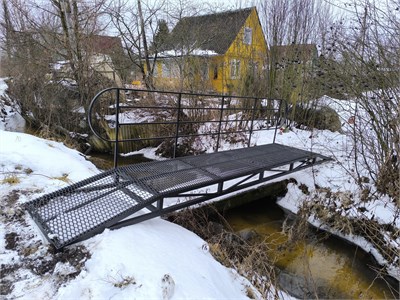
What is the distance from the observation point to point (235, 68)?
7512mm

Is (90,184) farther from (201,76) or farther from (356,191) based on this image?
(201,76)

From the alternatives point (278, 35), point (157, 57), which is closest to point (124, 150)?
point (157, 57)

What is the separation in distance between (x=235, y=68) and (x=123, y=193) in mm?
6030

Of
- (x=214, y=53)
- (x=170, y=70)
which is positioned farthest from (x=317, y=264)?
(x=214, y=53)

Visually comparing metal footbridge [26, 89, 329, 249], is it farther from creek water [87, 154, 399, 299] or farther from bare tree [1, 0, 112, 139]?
bare tree [1, 0, 112, 139]

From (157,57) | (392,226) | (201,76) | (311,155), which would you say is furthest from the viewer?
(157,57)

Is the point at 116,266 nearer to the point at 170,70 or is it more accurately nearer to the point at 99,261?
the point at 99,261

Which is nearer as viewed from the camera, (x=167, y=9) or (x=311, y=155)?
(x=311, y=155)

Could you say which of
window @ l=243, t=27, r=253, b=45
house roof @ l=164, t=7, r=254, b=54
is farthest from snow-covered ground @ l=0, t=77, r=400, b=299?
house roof @ l=164, t=7, r=254, b=54

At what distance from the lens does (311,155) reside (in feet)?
14.0

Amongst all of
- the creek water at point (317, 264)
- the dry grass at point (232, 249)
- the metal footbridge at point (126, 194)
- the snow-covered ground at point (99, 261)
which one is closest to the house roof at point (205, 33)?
the metal footbridge at point (126, 194)

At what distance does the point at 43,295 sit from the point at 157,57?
29.4 feet

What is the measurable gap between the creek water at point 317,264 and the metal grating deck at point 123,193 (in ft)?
2.38

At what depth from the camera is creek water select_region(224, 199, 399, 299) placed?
266 cm
